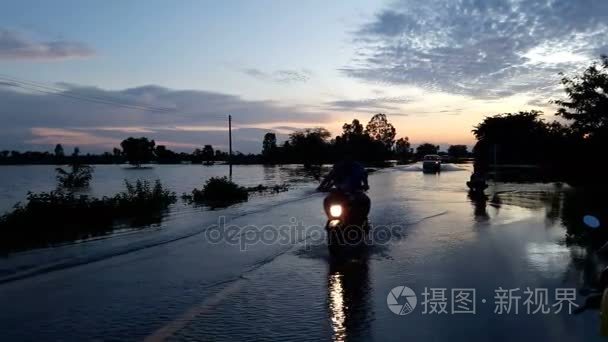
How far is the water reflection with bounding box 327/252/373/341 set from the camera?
4.93m

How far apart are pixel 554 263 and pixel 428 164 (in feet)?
143

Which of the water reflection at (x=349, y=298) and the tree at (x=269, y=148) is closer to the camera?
the water reflection at (x=349, y=298)

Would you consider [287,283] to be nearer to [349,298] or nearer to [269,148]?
[349,298]

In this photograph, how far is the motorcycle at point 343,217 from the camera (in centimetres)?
966

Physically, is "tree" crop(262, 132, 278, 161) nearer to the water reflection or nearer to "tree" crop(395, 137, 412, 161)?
"tree" crop(395, 137, 412, 161)

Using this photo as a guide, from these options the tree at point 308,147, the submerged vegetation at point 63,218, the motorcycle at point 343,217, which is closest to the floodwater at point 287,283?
the motorcycle at point 343,217

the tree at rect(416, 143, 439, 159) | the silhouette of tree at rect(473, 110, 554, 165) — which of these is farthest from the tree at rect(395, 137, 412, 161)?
the silhouette of tree at rect(473, 110, 554, 165)

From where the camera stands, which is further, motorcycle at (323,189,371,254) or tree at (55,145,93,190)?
tree at (55,145,93,190)

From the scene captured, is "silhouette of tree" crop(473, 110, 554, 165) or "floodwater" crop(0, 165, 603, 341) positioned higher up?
"silhouette of tree" crop(473, 110, 554, 165)

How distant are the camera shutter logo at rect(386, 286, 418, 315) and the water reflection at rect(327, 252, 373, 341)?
268 millimetres

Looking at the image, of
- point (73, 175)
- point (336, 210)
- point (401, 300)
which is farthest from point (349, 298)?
point (73, 175)

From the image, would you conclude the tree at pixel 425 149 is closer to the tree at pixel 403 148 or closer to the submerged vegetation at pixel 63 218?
the tree at pixel 403 148

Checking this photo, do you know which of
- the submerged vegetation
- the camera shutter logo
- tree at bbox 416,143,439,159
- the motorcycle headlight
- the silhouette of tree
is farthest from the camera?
tree at bbox 416,143,439,159

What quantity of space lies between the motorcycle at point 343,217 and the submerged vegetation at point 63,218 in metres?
6.14
